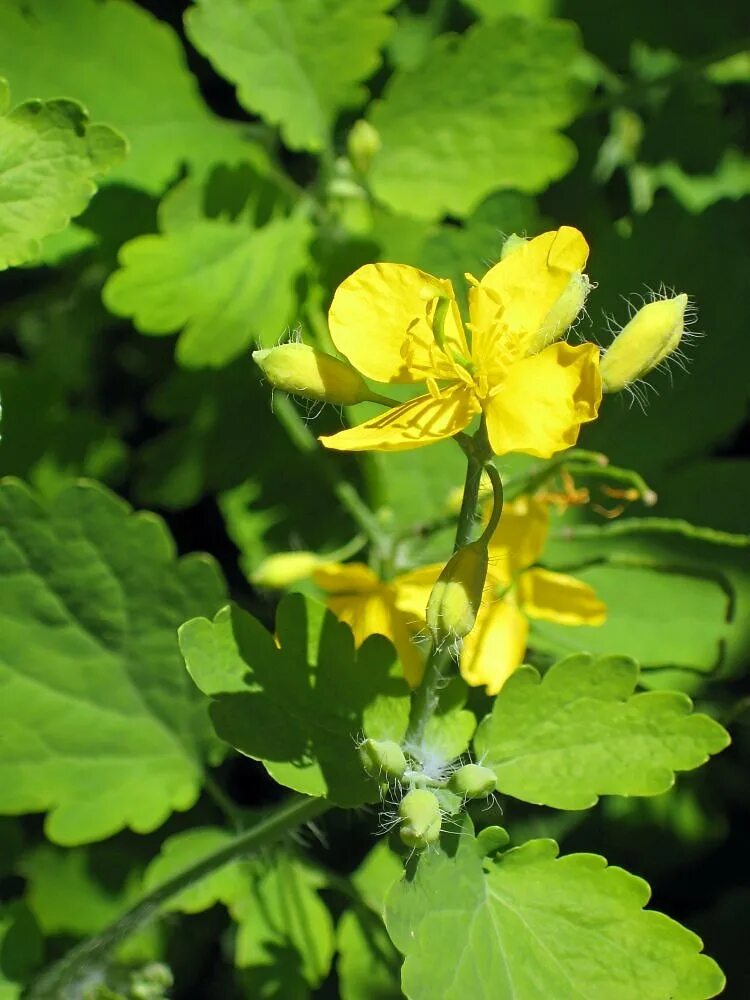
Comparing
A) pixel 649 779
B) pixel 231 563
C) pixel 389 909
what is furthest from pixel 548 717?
pixel 231 563

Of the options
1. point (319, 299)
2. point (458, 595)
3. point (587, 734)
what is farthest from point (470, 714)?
point (319, 299)

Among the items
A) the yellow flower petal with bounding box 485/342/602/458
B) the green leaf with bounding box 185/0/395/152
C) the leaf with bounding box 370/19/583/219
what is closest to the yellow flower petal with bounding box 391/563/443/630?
the yellow flower petal with bounding box 485/342/602/458

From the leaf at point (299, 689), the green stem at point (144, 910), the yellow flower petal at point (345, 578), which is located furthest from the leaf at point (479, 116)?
the green stem at point (144, 910)

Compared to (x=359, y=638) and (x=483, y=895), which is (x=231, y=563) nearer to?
(x=359, y=638)

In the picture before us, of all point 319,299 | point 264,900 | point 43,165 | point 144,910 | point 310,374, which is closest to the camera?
point 310,374

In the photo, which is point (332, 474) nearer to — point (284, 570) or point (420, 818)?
point (284, 570)
